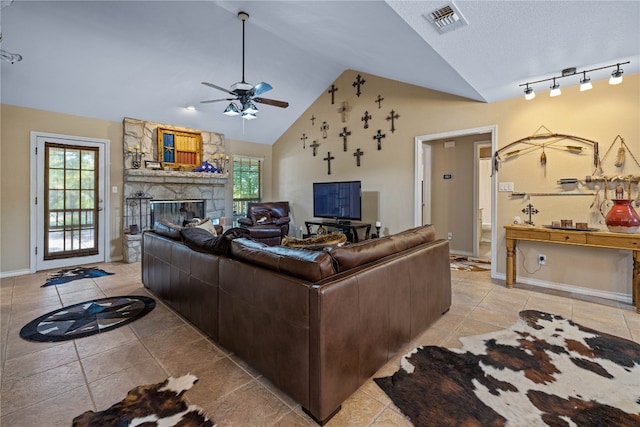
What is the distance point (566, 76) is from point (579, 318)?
2.42m

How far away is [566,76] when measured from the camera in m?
3.00

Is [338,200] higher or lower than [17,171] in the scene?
lower

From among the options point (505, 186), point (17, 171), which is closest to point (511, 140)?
point (505, 186)

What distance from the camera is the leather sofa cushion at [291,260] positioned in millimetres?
1501

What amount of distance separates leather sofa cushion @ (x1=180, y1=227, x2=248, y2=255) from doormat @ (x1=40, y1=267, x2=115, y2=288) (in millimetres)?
2515

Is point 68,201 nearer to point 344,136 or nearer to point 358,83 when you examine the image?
point 344,136

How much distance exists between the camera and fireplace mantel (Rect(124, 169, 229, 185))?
196 inches

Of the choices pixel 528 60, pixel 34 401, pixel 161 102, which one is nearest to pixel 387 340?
pixel 34 401

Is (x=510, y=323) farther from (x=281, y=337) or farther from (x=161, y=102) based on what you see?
(x=161, y=102)

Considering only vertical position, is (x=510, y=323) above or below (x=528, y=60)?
below

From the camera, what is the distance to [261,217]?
5.99 metres

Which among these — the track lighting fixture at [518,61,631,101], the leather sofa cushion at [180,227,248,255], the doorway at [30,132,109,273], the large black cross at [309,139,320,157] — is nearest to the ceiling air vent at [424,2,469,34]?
the track lighting fixture at [518,61,631,101]

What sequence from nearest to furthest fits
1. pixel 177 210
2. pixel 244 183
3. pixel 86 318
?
1. pixel 86 318
2. pixel 177 210
3. pixel 244 183

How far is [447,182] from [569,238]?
2.55 meters
